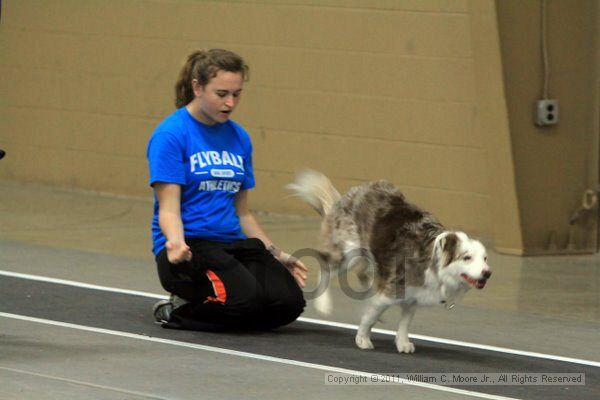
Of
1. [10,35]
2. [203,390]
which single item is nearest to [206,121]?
[203,390]

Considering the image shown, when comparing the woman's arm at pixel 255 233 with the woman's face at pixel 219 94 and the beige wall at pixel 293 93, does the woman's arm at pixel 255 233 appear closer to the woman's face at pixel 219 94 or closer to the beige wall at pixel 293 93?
the woman's face at pixel 219 94

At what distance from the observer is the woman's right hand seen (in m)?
7.10

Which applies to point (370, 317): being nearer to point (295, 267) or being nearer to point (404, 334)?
point (404, 334)

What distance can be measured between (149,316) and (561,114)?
15.2 feet

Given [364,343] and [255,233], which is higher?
[255,233]

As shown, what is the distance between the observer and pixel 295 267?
769 cm

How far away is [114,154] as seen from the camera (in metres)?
13.9

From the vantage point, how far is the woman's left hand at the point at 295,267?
7.62 m

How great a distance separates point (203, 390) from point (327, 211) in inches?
88.5

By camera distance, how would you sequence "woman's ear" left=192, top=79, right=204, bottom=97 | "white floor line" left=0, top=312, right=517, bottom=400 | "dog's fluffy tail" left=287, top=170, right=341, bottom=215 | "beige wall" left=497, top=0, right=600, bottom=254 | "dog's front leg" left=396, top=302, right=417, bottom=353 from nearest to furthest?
"white floor line" left=0, top=312, right=517, bottom=400 < "dog's front leg" left=396, top=302, right=417, bottom=353 < "woman's ear" left=192, top=79, right=204, bottom=97 < "dog's fluffy tail" left=287, top=170, right=341, bottom=215 < "beige wall" left=497, top=0, right=600, bottom=254

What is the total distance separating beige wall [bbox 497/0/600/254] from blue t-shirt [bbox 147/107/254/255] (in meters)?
3.80

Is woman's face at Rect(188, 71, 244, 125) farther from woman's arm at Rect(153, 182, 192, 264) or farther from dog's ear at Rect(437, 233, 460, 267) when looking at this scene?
dog's ear at Rect(437, 233, 460, 267)

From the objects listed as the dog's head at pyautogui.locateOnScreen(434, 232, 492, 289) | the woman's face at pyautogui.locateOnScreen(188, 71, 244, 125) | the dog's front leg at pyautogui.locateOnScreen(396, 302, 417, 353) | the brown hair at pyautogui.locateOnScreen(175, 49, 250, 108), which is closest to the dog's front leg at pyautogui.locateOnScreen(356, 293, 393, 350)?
the dog's front leg at pyautogui.locateOnScreen(396, 302, 417, 353)

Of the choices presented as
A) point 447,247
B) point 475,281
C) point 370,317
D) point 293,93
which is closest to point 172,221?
point 370,317
